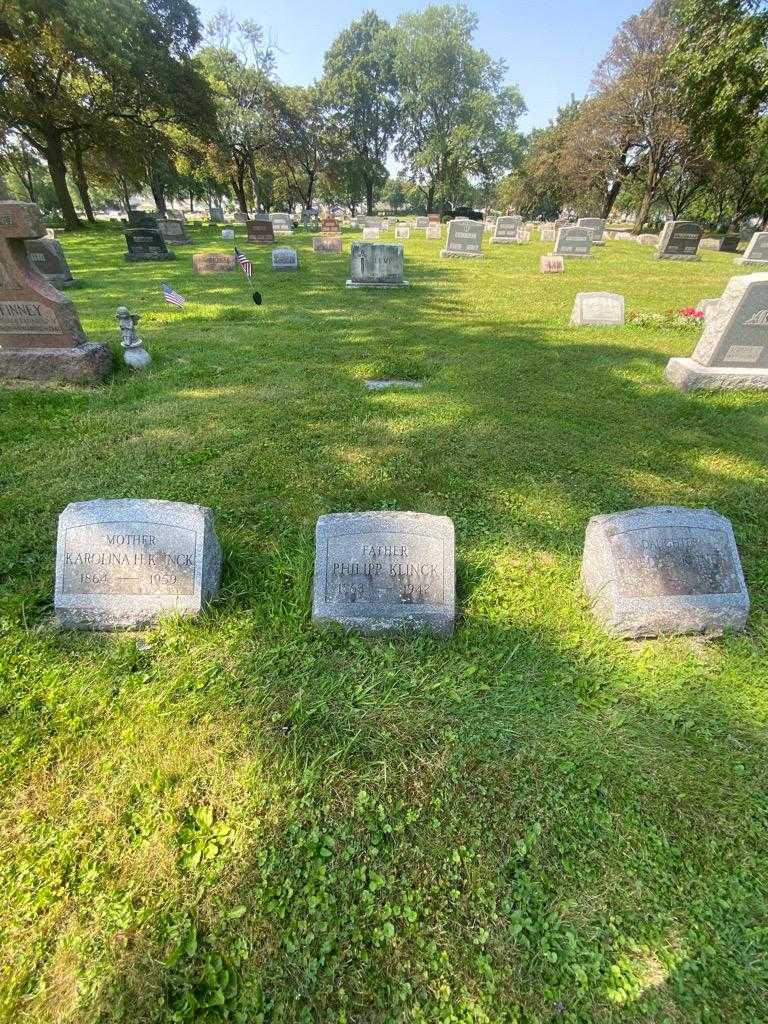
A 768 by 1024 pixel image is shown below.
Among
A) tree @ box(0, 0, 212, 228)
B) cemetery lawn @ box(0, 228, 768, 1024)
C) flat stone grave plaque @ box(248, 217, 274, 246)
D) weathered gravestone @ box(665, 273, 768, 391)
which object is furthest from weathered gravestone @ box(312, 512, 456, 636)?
→ tree @ box(0, 0, 212, 228)

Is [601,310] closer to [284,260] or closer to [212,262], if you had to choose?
[284,260]

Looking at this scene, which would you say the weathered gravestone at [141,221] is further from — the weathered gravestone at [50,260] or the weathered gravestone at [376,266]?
the weathered gravestone at [376,266]

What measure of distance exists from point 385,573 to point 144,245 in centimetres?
1842

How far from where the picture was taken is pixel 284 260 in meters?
14.0

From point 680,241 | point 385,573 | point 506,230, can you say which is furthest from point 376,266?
point 506,230

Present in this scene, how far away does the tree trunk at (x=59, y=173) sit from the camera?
835 inches

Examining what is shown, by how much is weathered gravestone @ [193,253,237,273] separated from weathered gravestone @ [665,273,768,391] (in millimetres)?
12421

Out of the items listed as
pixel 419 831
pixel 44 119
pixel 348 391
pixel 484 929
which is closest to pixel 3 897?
pixel 419 831

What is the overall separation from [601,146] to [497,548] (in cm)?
3673

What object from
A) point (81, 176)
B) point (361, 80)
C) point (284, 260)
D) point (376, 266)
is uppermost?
point (361, 80)

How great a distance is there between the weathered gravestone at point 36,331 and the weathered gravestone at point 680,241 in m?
23.0

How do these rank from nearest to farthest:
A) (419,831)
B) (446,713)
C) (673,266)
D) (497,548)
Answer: (419,831) < (446,713) < (497,548) < (673,266)

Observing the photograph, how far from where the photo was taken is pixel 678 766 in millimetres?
2018

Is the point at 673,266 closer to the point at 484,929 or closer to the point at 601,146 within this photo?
the point at 601,146
